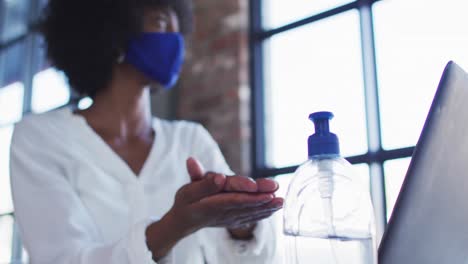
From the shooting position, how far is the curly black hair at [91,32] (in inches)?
51.4

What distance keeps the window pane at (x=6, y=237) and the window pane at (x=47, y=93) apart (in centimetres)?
66

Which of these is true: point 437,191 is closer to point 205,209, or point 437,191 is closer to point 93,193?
point 205,209

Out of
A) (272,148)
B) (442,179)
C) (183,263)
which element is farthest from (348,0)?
(442,179)

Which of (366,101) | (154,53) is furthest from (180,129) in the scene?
(366,101)

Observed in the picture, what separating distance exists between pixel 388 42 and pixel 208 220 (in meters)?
1.08

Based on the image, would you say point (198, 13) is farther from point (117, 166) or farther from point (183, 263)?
point (183, 263)

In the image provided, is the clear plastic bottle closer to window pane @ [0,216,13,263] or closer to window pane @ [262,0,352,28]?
window pane @ [262,0,352,28]

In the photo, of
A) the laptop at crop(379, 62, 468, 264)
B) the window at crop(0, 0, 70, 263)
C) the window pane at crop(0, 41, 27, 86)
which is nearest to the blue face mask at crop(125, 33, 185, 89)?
the laptop at crop(379, 62, 468, 264)

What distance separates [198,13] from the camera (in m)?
2.13

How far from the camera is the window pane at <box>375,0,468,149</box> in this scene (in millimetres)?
1395

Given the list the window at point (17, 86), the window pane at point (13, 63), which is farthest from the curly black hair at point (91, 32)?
the window pane at point (13, 63)

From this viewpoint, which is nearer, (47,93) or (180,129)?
(180,129)

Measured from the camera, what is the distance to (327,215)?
2.21 feet

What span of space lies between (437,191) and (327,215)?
17 cm
